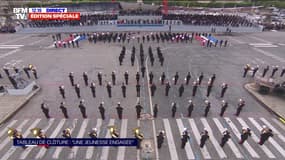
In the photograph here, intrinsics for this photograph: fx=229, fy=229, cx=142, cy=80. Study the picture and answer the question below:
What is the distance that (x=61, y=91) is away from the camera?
55.1 ft

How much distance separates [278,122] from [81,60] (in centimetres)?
2055

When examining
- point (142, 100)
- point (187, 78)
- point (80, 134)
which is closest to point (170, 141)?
point (80, 134)

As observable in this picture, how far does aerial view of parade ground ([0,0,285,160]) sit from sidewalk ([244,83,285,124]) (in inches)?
2.8

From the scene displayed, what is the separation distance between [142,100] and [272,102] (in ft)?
30.7

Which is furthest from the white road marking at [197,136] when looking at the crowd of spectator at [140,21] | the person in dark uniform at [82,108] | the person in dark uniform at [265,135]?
the crowd of spectator at [140,21]

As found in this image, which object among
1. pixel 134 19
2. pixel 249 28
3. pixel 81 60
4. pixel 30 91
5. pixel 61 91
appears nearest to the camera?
pixel 61 91

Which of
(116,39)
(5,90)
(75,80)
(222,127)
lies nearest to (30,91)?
(5,90)

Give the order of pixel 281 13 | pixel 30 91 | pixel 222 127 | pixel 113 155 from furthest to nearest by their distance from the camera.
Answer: pixel 281 13, pixel 30 91, pixel 222 127, pixel 113 155

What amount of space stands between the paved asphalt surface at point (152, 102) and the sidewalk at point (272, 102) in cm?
39

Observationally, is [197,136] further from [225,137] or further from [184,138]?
[184,138]

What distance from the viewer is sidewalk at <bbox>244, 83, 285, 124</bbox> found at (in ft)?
49.5

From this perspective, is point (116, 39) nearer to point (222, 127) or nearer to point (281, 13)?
point (222, 127)

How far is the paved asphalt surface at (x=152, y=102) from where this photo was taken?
1152cm

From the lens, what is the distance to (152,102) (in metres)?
16.7
